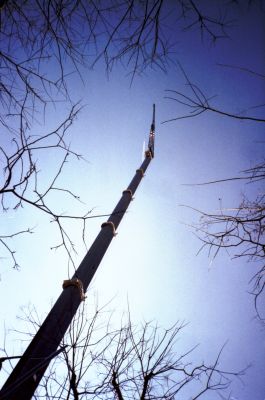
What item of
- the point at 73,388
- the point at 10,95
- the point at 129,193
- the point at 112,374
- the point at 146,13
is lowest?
the point at 73,388

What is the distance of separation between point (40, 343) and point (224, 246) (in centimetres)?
311

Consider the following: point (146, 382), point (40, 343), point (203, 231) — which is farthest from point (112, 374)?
point (203, 231)

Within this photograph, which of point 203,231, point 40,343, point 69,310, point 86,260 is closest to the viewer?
point 203,231

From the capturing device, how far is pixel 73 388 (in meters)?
5.76

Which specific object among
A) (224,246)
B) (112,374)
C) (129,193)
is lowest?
(112,374)

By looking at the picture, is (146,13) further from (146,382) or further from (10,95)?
(146,382)

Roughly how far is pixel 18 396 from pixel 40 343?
2.43 ft

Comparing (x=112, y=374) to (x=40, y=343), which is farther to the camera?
(x=112, y=374)

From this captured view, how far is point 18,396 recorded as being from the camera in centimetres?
369

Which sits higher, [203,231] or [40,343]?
[203,231]

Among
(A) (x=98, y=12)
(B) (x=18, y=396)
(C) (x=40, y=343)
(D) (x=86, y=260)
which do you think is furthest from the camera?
(D) (x=86, y=260)

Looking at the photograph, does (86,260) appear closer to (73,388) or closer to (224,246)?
(73,388)

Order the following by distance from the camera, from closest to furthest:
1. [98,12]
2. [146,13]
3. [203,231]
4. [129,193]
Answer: [146,13] → [98,12] → [203,231] → [129,193]

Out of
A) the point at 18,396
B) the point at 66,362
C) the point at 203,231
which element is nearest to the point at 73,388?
the point at 66,362
